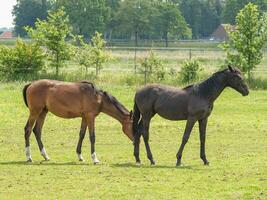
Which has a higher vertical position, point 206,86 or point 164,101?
point 206,86

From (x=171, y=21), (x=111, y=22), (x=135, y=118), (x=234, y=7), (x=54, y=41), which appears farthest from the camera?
(x=171, y=21)

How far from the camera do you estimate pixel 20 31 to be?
128500 millimetres

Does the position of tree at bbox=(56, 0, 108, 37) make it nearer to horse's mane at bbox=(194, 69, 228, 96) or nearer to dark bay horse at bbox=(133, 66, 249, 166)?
dark bay horse at bbox=(133, 66, 249, 166)

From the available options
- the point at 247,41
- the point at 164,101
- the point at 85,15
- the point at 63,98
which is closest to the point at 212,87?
the point at 164,101

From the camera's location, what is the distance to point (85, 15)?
99.2 meters

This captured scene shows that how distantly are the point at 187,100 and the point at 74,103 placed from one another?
2695 mm

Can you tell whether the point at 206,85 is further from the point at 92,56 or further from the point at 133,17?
the point at 133,17

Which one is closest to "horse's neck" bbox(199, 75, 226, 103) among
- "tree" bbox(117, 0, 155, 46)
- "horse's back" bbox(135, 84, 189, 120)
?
"horse's back" bbox(135, 84, 189, 120)

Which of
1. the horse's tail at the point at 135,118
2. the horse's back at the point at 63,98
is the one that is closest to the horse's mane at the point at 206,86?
the horse's tail at the point at 135,118

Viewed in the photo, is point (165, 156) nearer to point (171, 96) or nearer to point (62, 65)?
point (171, 96)

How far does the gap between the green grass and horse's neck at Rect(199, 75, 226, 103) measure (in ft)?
5.17

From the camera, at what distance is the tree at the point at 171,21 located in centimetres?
10804

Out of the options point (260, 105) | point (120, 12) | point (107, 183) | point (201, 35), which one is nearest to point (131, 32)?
point (120, 12)

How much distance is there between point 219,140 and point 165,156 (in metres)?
4.00
